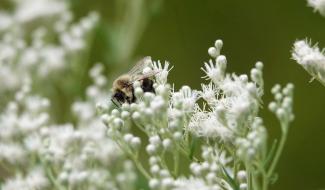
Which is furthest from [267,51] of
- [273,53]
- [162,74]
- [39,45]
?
[162,74]

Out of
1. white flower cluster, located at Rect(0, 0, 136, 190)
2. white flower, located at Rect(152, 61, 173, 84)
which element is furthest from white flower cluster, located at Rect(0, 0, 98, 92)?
white flower, located at Rect(152, 61, 173, 84)

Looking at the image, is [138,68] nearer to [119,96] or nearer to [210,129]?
[119,96]

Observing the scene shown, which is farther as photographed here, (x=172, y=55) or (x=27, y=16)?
(x=172, y=55)

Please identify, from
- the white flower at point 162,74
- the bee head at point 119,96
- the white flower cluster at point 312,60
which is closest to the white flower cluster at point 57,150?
the bee head at point 119,96

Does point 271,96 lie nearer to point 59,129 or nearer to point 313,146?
point 313,146

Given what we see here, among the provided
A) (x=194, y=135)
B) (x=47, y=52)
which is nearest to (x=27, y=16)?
(x=47, y=52)

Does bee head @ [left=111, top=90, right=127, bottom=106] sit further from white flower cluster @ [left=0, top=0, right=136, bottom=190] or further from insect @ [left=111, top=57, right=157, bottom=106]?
white flower cluster @ [left=0, top=0, right=136, bottom=190]
